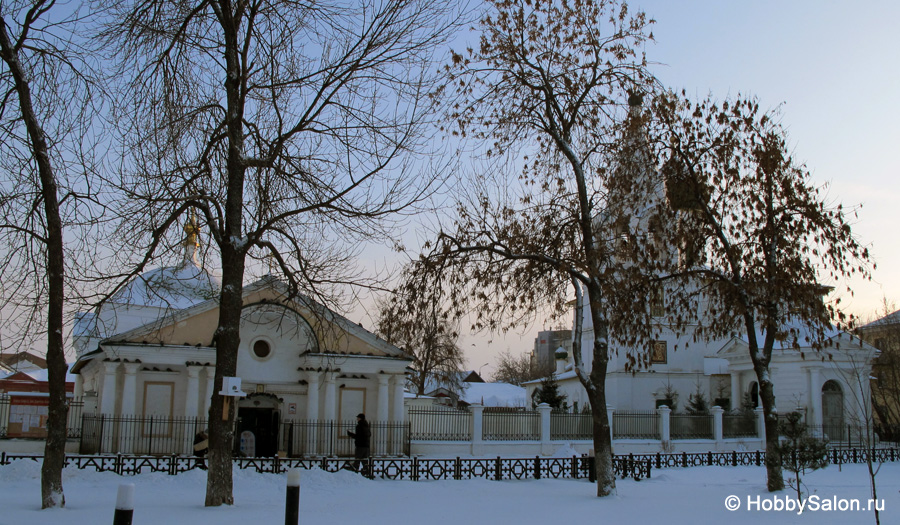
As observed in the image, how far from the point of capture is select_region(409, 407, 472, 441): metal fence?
28.3m

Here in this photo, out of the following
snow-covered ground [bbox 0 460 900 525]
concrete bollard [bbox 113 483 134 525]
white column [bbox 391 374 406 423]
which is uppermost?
white column [bbox 391 374 406 423]

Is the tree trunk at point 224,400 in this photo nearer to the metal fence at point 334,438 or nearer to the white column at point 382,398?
the metal fence at point 334,438

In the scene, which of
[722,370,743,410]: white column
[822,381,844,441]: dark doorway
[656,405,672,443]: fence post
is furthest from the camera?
[722,370,743,410]: white column

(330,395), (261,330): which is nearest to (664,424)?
(330,395)

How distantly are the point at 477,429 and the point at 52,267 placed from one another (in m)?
18.7

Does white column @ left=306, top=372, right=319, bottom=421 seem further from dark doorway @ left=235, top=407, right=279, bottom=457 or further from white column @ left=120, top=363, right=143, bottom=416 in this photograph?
white column @ left=120, top=363, right=143, bottom=416

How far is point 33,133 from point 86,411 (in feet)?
58.6

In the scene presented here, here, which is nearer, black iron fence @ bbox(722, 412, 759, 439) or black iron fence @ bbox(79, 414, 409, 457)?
black iron fence @ bbox(79, 414, 409, 457)

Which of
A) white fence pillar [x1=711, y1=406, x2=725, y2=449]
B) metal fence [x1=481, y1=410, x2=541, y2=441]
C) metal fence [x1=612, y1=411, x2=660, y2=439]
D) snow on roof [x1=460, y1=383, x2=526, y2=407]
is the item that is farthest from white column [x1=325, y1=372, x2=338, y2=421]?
snow on roof [x1=460, y1=383, x2=526, y2=407]

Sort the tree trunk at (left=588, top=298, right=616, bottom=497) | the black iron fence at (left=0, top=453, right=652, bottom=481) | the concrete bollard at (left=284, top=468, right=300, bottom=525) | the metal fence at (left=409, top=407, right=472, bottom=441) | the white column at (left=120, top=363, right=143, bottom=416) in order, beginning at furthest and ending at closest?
the metal fence at (left=409, top=407, right=472, bottom=441) < the white column at (left=120, top=363, right=143, bottom=416) < the black iron fence at (left=0, top=453, right=652, bottom=481) < the tree trunk at (left=588, top=298, right=616, bottom=497) < the concrete bollard at (left=284, top=468, right=300, bottom=525)

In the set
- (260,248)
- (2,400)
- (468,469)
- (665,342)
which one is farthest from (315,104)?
(665,342)

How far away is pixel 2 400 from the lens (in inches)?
918

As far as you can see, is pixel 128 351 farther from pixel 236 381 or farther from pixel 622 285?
pixel 622 285

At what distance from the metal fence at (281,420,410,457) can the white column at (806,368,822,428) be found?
67.5 ft
